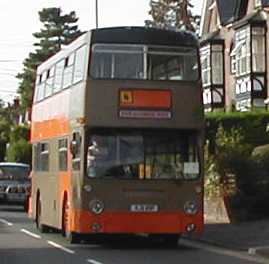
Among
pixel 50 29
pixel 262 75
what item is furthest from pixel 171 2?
pixel 262 75

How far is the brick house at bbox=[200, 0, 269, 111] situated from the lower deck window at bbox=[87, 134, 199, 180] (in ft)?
86.8

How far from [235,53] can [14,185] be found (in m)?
17.8

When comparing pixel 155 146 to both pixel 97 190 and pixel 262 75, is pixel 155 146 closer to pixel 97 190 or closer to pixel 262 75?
pixel 97 190

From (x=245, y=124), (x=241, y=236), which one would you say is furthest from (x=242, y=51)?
(x=241, y=236)

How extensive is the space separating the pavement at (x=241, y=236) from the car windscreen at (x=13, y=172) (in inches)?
516

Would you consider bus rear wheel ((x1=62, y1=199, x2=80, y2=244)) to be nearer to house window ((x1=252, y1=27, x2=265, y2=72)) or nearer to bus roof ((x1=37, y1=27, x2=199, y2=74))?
bus roof ((x1=37, y1=27, x2=199, y2=74))

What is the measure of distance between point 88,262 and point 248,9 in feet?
121

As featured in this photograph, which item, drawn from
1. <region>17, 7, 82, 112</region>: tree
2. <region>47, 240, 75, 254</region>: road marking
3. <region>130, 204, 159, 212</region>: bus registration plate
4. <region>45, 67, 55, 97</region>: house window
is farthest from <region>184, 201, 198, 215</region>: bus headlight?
<region>17, 7, 82, 112</region>: tree

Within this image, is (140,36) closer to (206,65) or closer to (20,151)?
(206,65)

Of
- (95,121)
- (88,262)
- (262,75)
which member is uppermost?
(262,75)

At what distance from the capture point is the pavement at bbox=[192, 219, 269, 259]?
21.0m

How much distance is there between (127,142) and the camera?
66.6 feet

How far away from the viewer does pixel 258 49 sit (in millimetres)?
49562

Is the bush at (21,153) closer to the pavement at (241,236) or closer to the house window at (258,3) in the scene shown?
the house window at (258,3)
